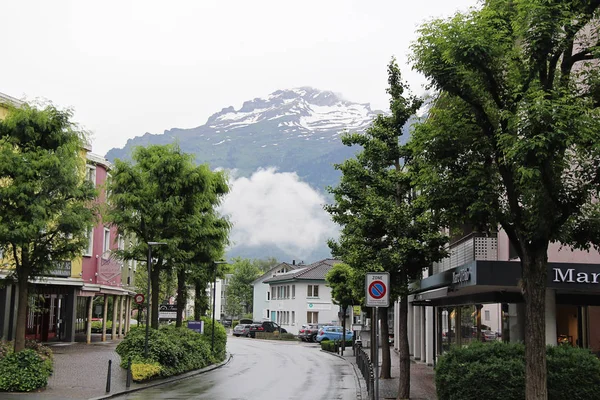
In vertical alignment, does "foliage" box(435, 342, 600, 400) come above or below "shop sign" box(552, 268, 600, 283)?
below

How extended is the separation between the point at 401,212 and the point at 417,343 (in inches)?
882

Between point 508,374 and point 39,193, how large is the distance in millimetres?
14459

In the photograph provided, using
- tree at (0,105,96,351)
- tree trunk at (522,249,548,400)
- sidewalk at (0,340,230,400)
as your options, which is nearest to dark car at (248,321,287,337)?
sidewalk at (0,340,230,400)

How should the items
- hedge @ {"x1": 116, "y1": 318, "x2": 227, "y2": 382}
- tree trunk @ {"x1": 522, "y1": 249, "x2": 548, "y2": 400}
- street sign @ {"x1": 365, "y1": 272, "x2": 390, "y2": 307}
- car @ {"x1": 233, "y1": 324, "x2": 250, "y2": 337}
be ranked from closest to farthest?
tree trunk @ {"x1": 522, "y1": 249, "x2": 548, "y2": 400} < street sign @ {"x1": 365, "y1": 272, "x2": 390, "y2": 307} < hedge @ {"x1": 116, "y1": 318, "x2": 227, "y2": 382} < car @ {"x1": 233, "y1": 324, "x2": 250, "y2": 337}

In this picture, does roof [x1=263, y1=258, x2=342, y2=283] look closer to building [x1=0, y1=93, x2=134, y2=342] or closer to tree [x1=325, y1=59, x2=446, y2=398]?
building [x1=0, y1=93, x2=134, y2=342]

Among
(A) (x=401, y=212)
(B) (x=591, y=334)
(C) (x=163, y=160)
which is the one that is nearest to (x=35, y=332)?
(C) (x=163, y=160)

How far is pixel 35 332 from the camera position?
39312 millimetres

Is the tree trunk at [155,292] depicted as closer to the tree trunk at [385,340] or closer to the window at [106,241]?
the tree trunk at [385,340]

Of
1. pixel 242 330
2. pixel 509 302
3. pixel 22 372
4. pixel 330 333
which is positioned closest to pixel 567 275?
pixel 509 302

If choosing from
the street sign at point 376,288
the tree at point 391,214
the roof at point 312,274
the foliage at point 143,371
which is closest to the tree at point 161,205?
the foliage at point 143,371

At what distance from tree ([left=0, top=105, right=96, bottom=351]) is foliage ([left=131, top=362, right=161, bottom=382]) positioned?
447cm

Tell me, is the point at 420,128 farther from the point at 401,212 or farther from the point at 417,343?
the point at 417,343

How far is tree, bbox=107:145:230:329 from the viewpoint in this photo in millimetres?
29500

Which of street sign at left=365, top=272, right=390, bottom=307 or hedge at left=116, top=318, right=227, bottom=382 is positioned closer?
street sign at left=365, top=272, right=390, bottom=307
